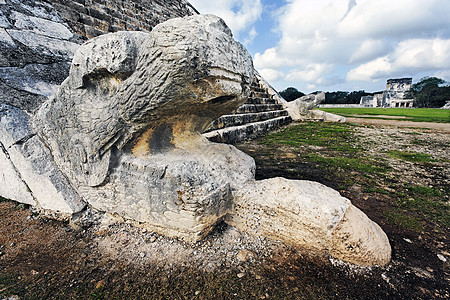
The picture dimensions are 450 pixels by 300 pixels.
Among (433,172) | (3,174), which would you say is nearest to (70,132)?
(3,174)

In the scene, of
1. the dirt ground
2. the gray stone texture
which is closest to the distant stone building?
the dirt ground

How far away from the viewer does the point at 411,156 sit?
3648 millimetres

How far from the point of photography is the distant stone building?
3425 cm

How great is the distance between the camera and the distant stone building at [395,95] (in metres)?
34.2

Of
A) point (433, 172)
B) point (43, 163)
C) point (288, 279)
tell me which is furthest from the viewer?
point (433, 172)

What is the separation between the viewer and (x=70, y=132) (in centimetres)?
155

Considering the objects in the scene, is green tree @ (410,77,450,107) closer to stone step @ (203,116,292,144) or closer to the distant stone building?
the distant stone building

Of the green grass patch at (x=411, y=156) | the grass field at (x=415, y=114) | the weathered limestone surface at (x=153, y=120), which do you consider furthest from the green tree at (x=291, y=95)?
the weathered limestone surface at (x=153, y=120)

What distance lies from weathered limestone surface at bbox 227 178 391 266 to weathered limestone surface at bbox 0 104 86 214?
1357 mm

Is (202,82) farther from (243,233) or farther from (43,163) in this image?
(43,163)

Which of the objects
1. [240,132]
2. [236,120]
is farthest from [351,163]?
[236,120]

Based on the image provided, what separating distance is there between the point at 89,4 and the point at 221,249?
5.61 metres

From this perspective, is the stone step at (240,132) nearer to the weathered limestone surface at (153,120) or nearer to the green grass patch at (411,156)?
the weathered limestone surface at (153,120)

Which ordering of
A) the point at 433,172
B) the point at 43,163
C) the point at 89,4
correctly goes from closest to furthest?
the point at 43,163 < the point at 433,172 < the point at 89,4
